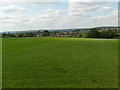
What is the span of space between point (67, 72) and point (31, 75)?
2130mm

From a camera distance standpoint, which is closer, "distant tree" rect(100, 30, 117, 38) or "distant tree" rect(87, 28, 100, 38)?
"distant tree" rect(100, 30, 117, 38)

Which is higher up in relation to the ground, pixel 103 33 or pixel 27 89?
pixel 103 33

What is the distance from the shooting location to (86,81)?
6961 mm

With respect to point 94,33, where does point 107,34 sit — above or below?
below

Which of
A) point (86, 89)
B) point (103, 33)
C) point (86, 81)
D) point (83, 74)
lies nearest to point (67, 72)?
point (83, 74)

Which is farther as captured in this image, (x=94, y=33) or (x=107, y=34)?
(x=94, y=33)

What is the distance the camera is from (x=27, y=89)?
238 inches

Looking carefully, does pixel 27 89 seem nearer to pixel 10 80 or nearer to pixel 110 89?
pixel 10 80

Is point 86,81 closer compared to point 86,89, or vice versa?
point 86,89

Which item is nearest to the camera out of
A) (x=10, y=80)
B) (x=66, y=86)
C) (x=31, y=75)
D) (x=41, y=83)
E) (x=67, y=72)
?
(x=66, y=86)

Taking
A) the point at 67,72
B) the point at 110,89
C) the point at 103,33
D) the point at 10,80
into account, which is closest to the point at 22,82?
the point at 10,80

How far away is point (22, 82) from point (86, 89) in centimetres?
306

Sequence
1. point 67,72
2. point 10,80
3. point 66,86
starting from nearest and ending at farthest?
point 66,86 → point 10,80 → point 67,72

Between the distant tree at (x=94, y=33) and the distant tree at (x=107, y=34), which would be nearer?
the distant tree at (x=107, y=34)
